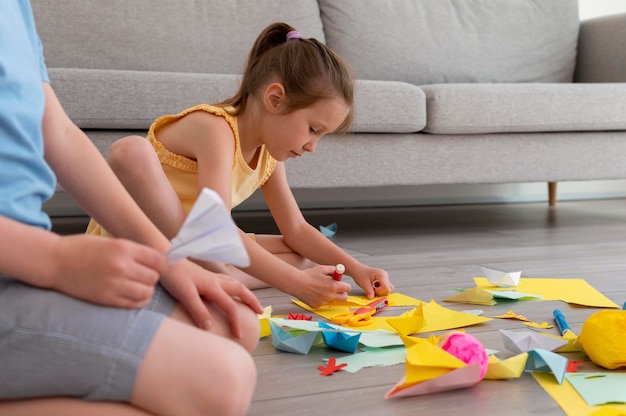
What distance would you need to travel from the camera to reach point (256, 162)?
1.53m

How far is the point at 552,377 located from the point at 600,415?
0.13m

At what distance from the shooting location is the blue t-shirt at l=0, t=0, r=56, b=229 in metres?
0.64

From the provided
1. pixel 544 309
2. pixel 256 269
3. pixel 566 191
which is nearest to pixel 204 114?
pixel 256 269

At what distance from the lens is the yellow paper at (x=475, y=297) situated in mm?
1346

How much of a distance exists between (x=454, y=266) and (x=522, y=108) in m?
0.83

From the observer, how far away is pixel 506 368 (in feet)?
2.97

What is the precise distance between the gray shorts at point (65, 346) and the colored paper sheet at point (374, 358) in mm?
417

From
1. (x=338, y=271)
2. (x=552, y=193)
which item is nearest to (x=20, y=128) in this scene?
(x=338, y=271)

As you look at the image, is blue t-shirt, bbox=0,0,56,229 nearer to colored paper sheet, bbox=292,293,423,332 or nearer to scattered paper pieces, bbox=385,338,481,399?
scattered paper pieces, bbox=385,338,481,399

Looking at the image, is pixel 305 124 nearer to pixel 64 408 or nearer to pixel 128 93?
pixel 128 93

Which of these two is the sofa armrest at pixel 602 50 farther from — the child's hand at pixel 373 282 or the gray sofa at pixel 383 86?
the child's hand at pixel 373 282

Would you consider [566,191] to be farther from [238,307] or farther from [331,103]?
[238,307]

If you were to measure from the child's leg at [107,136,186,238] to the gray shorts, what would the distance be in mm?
604

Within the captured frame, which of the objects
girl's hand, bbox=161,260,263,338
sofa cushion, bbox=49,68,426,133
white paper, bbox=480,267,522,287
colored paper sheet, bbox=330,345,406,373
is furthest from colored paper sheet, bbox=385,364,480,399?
sofa cushion, bbox=49,68,426,133
